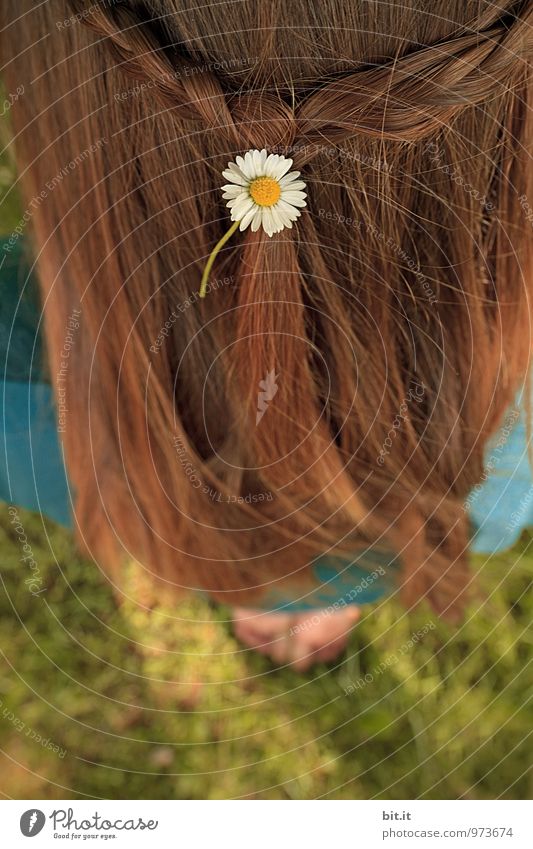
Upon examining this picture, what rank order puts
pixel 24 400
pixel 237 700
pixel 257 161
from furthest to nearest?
1. pixel 237 700
2. pixel 24 400
3. pixel 257 161

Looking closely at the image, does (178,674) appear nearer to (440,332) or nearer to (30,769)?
(30,769)

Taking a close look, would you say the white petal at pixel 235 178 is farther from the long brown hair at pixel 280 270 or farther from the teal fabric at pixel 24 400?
the teal fabric at pixel 24 400

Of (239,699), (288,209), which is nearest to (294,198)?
(288,209)

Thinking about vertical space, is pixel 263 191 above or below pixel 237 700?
above

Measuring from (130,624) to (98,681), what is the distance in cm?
6

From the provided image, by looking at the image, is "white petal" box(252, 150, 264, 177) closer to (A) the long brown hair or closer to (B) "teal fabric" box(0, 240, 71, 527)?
(A) the long brown hair

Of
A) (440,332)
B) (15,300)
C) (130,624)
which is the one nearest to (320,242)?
(440,332)

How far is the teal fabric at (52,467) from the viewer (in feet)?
1.86

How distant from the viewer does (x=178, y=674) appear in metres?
0.73

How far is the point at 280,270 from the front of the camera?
0.45 meters

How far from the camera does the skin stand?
2.53 feet

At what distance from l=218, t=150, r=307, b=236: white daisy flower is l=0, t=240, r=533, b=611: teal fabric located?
0.69 feet

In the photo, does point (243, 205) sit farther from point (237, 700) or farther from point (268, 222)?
point (237, 700)
